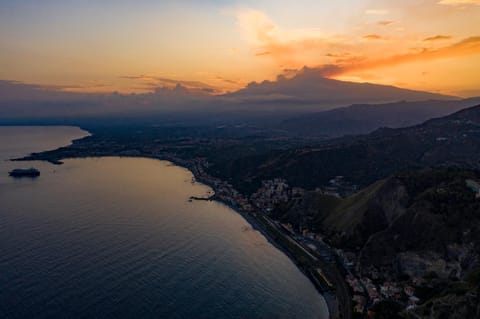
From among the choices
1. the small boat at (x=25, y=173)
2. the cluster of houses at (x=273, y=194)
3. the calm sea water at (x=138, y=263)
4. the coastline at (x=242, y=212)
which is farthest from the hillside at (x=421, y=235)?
the small boat at (x=25, y=173)

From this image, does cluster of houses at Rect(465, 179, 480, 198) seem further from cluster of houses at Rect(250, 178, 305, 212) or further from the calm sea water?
cluster of houses at Rect(250, 178, 305, 212)

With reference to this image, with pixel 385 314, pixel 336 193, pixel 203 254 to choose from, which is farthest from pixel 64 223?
pixel 336 193

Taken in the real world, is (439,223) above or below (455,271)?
above

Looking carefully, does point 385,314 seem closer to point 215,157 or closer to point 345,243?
point 345,243

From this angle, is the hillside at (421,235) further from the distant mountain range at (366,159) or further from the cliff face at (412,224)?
the distant mountain range at (366,159)

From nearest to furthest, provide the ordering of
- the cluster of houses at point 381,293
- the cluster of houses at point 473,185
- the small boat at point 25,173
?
the cluster of houses at point 381,293, the cluster of houses at point 473,185, the small boat at point 25,173

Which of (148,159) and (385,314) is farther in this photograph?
(148,159)

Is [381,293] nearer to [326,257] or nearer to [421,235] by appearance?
[421,235]

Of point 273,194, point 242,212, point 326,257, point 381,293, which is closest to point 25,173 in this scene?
point 242,212

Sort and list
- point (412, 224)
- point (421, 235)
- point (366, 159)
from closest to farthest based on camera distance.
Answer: point (421, 235), point (412, 224), point (366, 159)
